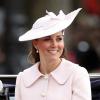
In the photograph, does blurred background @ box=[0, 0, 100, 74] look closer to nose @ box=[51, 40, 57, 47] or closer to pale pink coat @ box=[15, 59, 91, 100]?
pale pink coat @ box=[15, 59, 91, 100]

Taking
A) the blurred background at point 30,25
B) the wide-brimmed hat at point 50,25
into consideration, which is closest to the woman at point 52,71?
the wide-brimmed hat at point 50,25

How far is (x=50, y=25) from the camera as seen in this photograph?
5.41 meters

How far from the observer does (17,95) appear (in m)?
5.63

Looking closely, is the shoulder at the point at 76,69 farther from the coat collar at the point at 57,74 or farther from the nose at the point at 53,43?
the nose at the point at 53,43

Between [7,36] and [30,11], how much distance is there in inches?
20.8

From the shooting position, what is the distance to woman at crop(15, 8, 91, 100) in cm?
536

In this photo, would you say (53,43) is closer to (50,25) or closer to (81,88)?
(50,25)

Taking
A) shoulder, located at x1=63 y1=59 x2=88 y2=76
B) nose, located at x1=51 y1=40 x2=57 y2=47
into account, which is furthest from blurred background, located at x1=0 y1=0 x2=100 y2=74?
nose, located at x1=51 y1=40 x2=57 y2=47

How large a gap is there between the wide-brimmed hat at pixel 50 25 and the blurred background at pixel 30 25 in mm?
4277

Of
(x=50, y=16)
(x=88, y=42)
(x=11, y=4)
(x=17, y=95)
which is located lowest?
(x=17, y=95)

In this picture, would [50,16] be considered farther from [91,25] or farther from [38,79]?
[91,25]

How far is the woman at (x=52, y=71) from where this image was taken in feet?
17.6

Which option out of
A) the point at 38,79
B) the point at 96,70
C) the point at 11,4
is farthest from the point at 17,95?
the point at 11,4

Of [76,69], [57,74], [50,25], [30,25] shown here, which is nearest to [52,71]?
[57,74]
